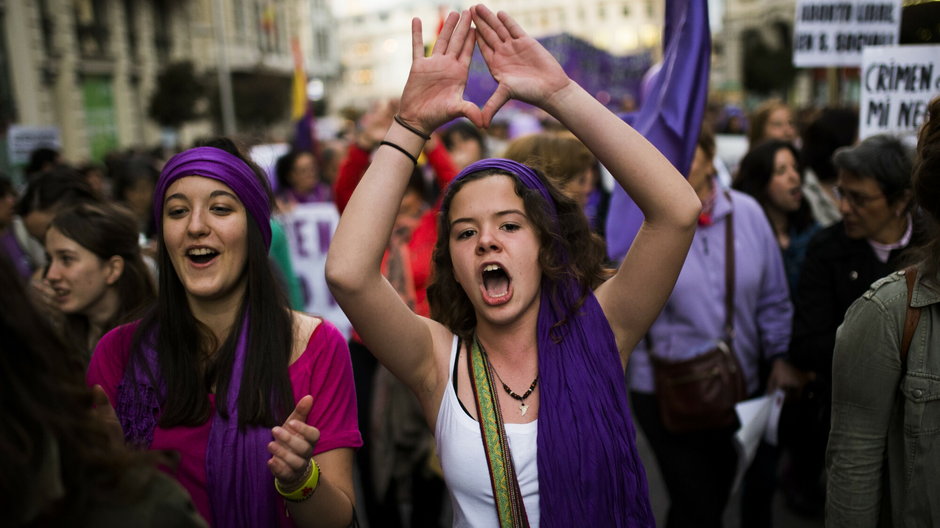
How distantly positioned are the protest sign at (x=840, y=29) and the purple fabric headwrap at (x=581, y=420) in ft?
12.1

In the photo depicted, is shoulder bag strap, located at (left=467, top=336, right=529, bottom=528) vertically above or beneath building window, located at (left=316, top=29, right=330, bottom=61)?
beneath

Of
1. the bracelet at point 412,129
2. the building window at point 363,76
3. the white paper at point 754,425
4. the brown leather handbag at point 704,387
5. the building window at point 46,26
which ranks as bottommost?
the white paper at point 754,425

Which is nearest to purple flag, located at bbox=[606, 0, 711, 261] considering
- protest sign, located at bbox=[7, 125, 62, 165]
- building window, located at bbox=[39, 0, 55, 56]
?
protest sign, located at bbox=[7, 125, 62, 165]

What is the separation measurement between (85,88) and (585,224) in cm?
2604

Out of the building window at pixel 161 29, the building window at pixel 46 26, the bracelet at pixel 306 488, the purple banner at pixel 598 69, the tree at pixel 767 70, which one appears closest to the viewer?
the bracelet at pixel 306 488

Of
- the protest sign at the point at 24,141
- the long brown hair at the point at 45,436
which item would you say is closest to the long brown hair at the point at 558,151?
the long brown hair at the point at 45,436

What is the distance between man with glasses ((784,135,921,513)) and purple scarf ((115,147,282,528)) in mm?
2168

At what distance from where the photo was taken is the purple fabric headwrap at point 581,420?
2.15 metres

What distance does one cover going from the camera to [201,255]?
239 centimetres

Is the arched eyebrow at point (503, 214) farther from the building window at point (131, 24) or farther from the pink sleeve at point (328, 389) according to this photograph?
Answer: the building window at point (131, 24)

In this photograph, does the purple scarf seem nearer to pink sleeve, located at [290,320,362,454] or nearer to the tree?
pink sleeve, located at [290,320,362,454]

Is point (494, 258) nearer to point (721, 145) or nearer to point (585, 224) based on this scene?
point (585, 224)

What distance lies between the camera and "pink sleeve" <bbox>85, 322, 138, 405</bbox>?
2.36 meters

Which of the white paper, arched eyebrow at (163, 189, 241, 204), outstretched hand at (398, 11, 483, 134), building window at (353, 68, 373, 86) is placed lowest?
the white paper
